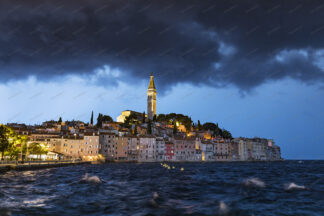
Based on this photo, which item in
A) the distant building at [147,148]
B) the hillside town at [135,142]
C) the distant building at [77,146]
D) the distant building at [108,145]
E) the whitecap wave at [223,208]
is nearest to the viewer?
the whitecap wave at [223,208]

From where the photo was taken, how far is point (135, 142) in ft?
399

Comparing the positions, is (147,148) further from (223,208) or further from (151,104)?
(223,208)

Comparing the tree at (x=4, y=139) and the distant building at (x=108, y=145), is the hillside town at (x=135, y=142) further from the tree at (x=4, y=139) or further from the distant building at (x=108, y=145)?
the tree at (x=4, y=139)

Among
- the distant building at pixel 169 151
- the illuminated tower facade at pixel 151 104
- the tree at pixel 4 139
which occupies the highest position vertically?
the illuminated tower facade at pixel 151 104

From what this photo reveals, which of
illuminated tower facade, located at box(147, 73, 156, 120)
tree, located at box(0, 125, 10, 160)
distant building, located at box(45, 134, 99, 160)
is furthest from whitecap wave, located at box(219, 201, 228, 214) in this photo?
illuminated tower facade, located at box(147, 73, 156, 120)

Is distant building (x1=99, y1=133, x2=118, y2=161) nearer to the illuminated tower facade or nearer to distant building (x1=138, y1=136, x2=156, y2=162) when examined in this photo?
distant building (x1=138, y1=136, x2=156, y2=162)

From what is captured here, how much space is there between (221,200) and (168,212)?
6.50 metres

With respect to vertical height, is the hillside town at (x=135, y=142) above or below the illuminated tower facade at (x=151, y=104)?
below

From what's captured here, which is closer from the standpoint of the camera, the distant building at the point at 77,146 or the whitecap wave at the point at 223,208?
the whitecap wave at the point at 223,208

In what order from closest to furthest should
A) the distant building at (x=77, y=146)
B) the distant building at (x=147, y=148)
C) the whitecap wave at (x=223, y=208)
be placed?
1. the whitecap wave at (x=223, y=208)
2. the distant building at (x=77, y=146)
3. the distant building at (x=147, y=148)

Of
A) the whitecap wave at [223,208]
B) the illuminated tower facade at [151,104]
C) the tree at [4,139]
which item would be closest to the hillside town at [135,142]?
the illuminated tower facade at [151,104]

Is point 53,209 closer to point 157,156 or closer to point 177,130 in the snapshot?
point 157,156

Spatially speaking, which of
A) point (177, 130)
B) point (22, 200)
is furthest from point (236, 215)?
point (177, 130)

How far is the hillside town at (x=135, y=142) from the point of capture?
3962 inches
